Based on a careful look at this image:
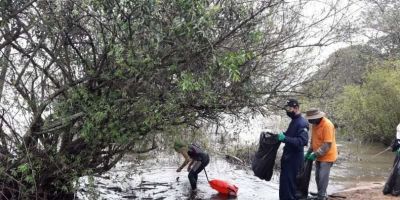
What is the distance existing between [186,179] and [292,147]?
467 cm

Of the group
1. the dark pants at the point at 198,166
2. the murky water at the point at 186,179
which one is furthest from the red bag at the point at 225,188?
the dark pants at the point at 198,166

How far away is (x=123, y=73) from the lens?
577 centimetres

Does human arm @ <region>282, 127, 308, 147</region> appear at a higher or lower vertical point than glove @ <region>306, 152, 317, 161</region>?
higher

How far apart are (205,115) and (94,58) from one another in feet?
7.28

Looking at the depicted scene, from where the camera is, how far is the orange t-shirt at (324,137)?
7.52 m

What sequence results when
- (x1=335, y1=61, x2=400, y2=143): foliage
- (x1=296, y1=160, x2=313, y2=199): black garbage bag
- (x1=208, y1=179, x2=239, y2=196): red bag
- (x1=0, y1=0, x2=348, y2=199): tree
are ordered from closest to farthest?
(x1=0, y1=0, x2=348, y2=199): tree < (x1=296, y1=160, x2=313, y2=199): black garbage bag < (x1=208, y1=179, x2=239, y2=196): red bag < (x1=335, y1=61, x2=400, y2=143): foliage

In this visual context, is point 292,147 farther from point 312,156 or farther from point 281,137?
point 312,156

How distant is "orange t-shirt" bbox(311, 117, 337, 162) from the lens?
7523 mm

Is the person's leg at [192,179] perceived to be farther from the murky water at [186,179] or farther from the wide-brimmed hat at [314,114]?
the wide-brimmed hat at [314,114]

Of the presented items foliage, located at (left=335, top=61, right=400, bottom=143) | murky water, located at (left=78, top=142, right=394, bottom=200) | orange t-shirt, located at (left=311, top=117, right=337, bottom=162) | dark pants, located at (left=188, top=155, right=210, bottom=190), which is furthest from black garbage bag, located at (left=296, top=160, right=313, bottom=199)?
foliage, located at (left=335, top=61, right=400, bottom=143)

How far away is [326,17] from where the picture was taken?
21.9 feet

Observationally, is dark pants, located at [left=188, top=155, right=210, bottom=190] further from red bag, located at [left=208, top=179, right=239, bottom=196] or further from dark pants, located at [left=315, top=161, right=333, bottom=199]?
dark pants, located at [left=315, top=161, right=333, bottom=199]

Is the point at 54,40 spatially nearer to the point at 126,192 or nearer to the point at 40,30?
the point at 40,30

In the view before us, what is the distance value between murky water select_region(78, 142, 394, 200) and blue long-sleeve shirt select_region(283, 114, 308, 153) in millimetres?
2631
